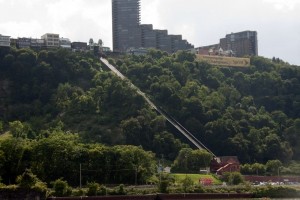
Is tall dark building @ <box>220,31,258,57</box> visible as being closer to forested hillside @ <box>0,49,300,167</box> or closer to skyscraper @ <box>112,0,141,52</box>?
skyscraper @ <box>112,0,141,52</box>

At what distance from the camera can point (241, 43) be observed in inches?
6629

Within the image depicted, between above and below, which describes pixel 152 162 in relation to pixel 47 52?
below

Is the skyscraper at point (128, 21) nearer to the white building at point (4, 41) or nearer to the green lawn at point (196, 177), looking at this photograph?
the white building at point (4, 41)

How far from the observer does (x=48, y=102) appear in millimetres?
97688

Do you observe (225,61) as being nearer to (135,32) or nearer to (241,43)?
(241,43)

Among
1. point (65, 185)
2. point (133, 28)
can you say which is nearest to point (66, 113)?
point (65, 185)

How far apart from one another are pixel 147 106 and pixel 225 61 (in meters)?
39.5

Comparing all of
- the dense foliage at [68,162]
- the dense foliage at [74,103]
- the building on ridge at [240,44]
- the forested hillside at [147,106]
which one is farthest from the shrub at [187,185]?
the building on ridge at [240,44]

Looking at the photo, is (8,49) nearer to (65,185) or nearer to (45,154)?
(45,154)

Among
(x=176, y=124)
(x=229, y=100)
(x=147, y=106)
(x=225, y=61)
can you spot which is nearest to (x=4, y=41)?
(x=147, y=106)

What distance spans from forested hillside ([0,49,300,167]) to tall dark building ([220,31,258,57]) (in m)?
48.4

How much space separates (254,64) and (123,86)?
43692mm

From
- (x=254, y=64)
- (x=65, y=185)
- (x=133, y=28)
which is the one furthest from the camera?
(x=133, y=28)

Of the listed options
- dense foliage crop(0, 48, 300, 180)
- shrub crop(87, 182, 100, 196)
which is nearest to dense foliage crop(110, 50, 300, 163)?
dense foliage crop(0, 48, 300, 180)
